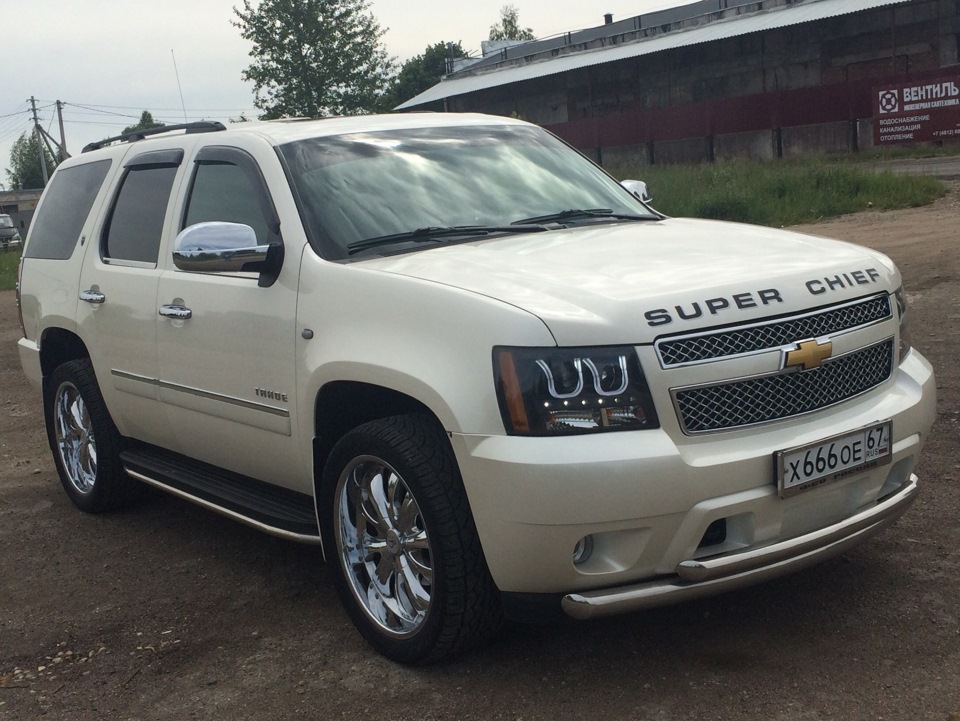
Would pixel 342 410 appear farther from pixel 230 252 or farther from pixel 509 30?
pixel 509 30

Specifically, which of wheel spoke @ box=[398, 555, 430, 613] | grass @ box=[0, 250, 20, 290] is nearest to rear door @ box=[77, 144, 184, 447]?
wheel spoke @ box=[398, 555, 430, 613]

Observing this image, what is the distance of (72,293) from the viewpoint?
5.55 meters

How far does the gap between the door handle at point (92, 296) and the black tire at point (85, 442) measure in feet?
1.31

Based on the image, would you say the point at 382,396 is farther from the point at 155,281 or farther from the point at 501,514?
the point at 155,281

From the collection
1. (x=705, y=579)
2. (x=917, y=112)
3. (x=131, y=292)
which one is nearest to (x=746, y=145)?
(x=917, y=112)

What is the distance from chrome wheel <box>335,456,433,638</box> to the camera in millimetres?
3598

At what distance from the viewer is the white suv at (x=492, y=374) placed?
3168 millimetres

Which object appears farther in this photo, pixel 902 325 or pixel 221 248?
pixel 221 248

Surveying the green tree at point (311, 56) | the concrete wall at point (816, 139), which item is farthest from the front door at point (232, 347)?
the green tree at point (311, 56)

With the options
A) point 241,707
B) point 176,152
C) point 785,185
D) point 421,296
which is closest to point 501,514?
point 421,296

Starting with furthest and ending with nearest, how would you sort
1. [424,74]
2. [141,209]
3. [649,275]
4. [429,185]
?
[424,74]
[141,209]
[429,185]
[649,275]

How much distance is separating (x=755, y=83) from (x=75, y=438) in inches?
1308

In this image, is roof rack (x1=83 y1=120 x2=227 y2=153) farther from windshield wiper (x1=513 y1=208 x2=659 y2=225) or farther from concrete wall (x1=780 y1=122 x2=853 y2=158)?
concrete wall (x1=780 y1=122 x2=853 y2=158)

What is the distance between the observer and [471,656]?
146 inches
